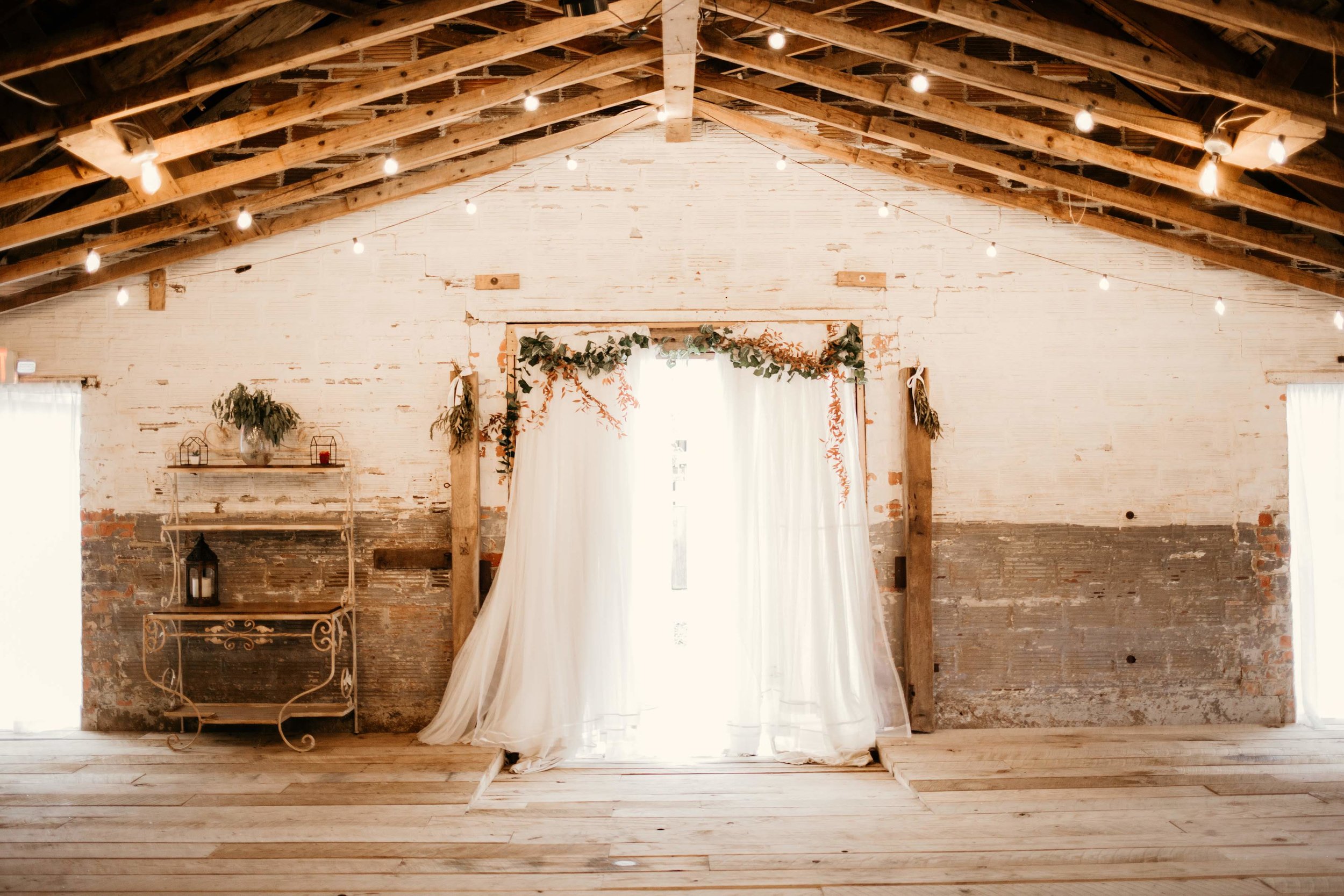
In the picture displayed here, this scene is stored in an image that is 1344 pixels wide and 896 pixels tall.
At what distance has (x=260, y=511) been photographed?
5418mm

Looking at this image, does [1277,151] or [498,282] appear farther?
[498,282]

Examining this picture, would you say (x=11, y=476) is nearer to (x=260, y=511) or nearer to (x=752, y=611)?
(x=260, y=511)

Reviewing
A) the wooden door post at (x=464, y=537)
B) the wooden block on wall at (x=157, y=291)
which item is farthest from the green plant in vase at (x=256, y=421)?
the wooden door post at (x=464, y=537)

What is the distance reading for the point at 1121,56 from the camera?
3.52m

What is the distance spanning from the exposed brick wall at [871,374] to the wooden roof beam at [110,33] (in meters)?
2.41

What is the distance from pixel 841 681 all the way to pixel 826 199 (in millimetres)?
2862

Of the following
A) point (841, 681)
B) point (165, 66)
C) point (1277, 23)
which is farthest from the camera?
point (841, 681)

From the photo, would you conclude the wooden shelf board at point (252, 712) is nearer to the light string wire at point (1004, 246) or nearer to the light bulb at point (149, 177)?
the light bulb at point (149, 177)

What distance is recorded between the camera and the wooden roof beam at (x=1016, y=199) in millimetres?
5277

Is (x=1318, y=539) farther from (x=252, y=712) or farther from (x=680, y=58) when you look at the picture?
(x=252, y=712)

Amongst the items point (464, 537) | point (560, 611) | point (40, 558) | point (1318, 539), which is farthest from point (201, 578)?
point (1318, 539)

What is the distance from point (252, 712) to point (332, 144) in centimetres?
311

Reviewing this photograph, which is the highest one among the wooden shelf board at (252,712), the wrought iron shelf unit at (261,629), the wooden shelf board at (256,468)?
the wooden shelf board at (256,468)

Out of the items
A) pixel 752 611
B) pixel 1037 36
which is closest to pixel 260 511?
pixel 752 611
